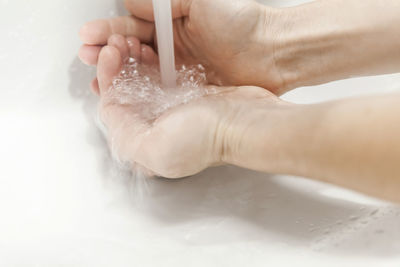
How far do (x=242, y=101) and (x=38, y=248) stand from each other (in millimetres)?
321

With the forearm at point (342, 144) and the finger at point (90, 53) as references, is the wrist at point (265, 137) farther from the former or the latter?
the finger at point (90, 53)

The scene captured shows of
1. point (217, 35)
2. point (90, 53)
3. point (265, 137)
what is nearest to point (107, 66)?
point (90, 53)

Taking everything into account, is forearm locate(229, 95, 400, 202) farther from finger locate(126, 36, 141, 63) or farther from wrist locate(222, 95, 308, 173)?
finger locate(126, 36, 141, 63)

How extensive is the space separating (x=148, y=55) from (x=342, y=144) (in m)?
0.39

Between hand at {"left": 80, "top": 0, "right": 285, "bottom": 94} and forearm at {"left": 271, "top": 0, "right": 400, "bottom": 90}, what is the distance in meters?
0.02

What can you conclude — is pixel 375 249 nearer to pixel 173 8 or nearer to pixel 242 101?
pixel 242 101

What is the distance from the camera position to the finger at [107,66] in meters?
0.72

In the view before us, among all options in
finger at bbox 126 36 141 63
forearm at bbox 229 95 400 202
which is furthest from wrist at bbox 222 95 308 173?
finger at bbox 126 36 141 63

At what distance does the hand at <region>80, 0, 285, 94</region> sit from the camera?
720 millimetres

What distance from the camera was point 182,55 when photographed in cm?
80

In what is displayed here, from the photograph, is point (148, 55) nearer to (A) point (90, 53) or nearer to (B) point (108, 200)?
(A) point (90, 53)

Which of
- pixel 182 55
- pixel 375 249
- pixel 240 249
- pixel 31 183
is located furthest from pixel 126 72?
pixel 375 249

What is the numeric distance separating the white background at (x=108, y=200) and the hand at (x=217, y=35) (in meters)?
0.08

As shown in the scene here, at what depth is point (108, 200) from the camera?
695mm
